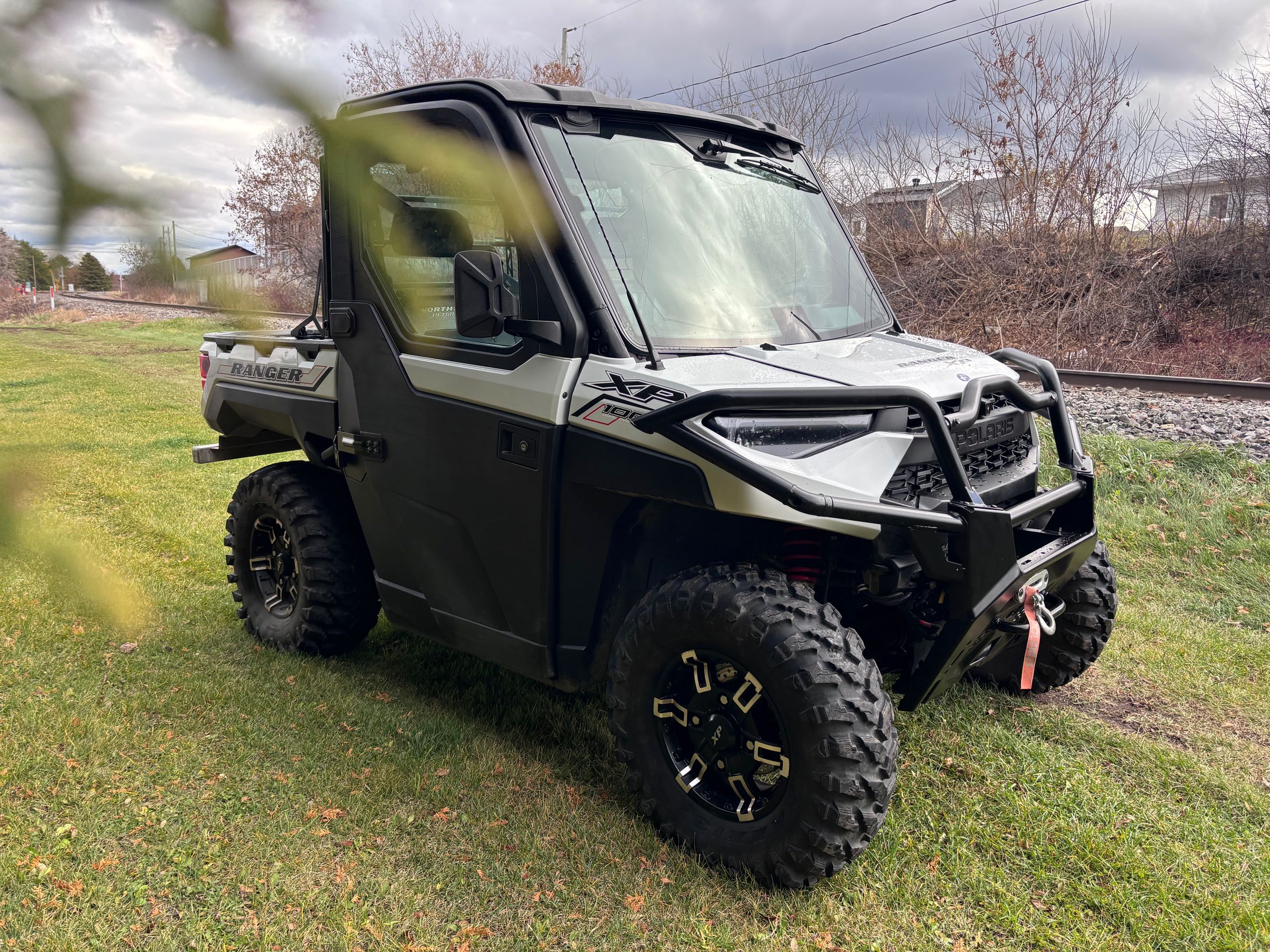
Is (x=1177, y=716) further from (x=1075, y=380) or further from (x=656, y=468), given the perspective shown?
(x=1075, y=380)

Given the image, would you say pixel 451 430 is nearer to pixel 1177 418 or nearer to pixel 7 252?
pixel 7 252

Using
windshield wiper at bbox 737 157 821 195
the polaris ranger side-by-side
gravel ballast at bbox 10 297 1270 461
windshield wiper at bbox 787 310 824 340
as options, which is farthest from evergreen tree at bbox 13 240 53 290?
gravel ballast at bbox 10 297 1270 461

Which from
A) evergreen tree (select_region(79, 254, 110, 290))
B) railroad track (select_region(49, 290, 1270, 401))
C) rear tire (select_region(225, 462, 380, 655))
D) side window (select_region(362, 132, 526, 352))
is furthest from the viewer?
railroad track (select_region(49, 290, 1270, 401))

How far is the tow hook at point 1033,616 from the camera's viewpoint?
2.92 metres

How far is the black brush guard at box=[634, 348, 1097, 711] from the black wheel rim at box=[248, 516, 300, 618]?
8.22ft

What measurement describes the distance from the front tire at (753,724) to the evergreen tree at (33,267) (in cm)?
239

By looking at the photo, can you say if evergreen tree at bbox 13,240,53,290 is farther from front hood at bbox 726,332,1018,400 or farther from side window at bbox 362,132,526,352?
front hood at bbox 726,332,1018,400

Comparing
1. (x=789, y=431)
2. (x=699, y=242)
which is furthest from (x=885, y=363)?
(x=699, y=242)

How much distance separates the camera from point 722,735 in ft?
9.43

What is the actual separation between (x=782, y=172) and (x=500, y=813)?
274 cm

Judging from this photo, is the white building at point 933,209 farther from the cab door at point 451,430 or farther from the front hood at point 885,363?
the cab door at point 451,430

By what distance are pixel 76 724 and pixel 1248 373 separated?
42.0 ft

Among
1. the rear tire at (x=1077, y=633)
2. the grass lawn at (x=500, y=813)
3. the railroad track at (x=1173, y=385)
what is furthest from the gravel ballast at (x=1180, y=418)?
the rear tire at (x=1077, y=633)

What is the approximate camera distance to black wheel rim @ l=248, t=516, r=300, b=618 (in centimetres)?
446
